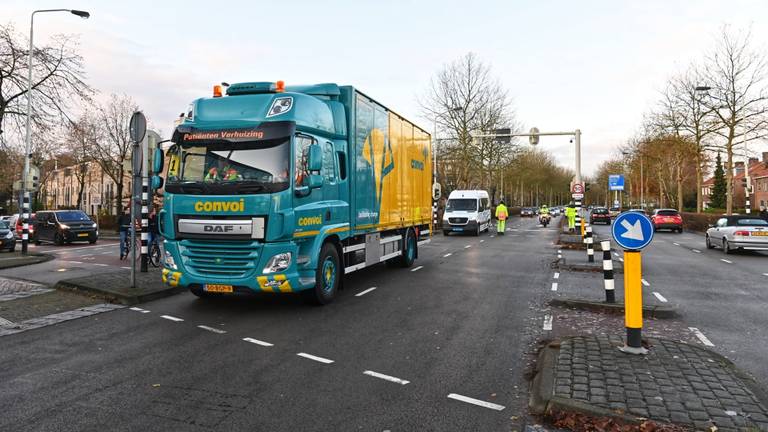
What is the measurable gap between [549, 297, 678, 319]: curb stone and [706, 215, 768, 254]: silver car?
467 inches

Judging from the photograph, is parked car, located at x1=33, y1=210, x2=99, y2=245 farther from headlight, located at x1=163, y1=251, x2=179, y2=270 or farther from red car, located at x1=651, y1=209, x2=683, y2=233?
red car, located at x1=651, y1=209, x2=683, y2=233

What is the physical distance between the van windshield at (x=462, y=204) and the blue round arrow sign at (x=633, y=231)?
22.2 m

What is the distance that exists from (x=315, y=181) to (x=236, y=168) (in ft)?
3.75

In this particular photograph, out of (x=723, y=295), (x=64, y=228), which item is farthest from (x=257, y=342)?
(x=64, y=228)

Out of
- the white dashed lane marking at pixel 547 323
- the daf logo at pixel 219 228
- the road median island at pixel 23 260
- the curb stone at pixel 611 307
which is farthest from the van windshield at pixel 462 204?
the daf logo at pixel 219 228

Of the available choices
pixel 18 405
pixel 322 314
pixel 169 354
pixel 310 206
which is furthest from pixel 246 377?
pixel 310 206

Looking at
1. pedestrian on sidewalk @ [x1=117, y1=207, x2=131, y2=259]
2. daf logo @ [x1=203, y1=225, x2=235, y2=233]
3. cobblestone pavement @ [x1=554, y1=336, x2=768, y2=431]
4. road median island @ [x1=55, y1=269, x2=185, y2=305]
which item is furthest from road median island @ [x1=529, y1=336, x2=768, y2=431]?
pedestrian on sidewalk @ [x1=117, y1=207, x2=131, y2=259]

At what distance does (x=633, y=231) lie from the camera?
18.0 feet

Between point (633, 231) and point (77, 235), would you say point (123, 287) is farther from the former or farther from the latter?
point (77, 235)

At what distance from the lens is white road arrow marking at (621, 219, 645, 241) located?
5418mm

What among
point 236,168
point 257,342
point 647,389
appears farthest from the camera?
point 236,168

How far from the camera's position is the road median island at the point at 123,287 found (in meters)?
8.32

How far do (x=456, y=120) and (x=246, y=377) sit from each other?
40502 mm

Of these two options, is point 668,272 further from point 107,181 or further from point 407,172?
point 107,181
